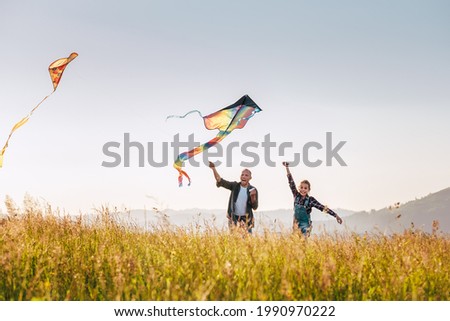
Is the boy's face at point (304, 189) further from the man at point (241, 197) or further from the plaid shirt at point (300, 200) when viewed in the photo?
the man at point (241, 197)

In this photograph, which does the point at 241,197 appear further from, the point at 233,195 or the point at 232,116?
the point at 232,116

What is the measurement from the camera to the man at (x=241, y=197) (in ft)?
30.2

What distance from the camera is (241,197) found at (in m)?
9.23

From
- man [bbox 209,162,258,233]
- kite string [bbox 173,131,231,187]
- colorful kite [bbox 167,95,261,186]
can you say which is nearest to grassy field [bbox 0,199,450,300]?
kite string [bbox 173,131,231,187]

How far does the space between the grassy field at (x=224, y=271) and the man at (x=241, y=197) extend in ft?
Result: 9.72

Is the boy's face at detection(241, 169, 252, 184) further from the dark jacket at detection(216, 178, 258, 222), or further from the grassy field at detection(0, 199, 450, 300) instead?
the grassy field at detection(0, 199, 450, 300)

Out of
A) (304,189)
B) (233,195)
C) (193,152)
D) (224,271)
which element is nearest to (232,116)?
(193,152)

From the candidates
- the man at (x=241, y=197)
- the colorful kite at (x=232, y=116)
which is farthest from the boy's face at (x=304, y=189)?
the colorful kite at (x=232, y=116)

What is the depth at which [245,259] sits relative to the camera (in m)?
4.39

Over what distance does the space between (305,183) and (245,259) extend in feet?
15.8

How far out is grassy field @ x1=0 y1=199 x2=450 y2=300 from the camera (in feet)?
12.0

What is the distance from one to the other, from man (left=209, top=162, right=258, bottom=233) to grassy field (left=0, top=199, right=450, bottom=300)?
2962 mm
